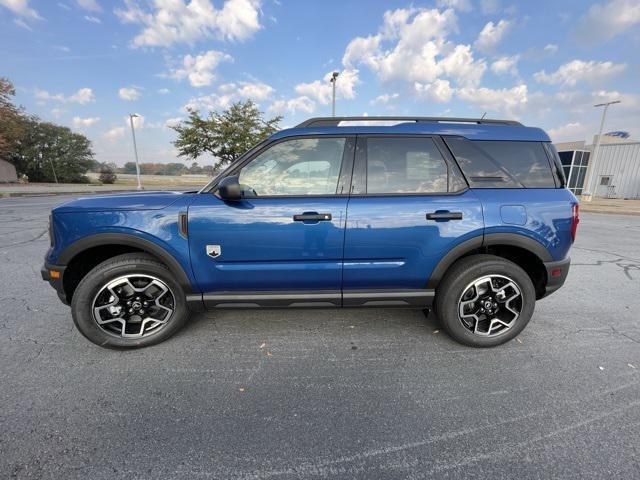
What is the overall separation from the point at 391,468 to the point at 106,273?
2.50 meters

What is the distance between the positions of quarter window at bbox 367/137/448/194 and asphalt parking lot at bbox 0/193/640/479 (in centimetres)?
142

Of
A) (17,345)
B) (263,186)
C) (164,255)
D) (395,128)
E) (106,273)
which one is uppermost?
(395,128)

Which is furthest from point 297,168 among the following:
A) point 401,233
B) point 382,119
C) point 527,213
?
point 527,213

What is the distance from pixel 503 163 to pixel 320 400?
245 cm

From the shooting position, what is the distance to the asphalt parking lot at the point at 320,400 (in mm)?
1653

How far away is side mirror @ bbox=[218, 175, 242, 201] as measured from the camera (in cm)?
233

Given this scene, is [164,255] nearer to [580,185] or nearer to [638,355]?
[638,355]

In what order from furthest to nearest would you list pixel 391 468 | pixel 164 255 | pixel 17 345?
pixel 17 345 → pixel 164 255 → pixel 391 468

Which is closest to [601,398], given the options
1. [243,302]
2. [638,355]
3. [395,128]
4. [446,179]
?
[638,355]

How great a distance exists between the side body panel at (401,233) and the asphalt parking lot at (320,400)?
74cm

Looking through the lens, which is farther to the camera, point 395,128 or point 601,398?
point 395,128

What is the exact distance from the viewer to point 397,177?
2.61 m

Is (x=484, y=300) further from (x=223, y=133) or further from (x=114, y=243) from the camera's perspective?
(x=223, y=133)

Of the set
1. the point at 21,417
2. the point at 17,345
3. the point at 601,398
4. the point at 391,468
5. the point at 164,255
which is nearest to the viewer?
the point at 391,468
